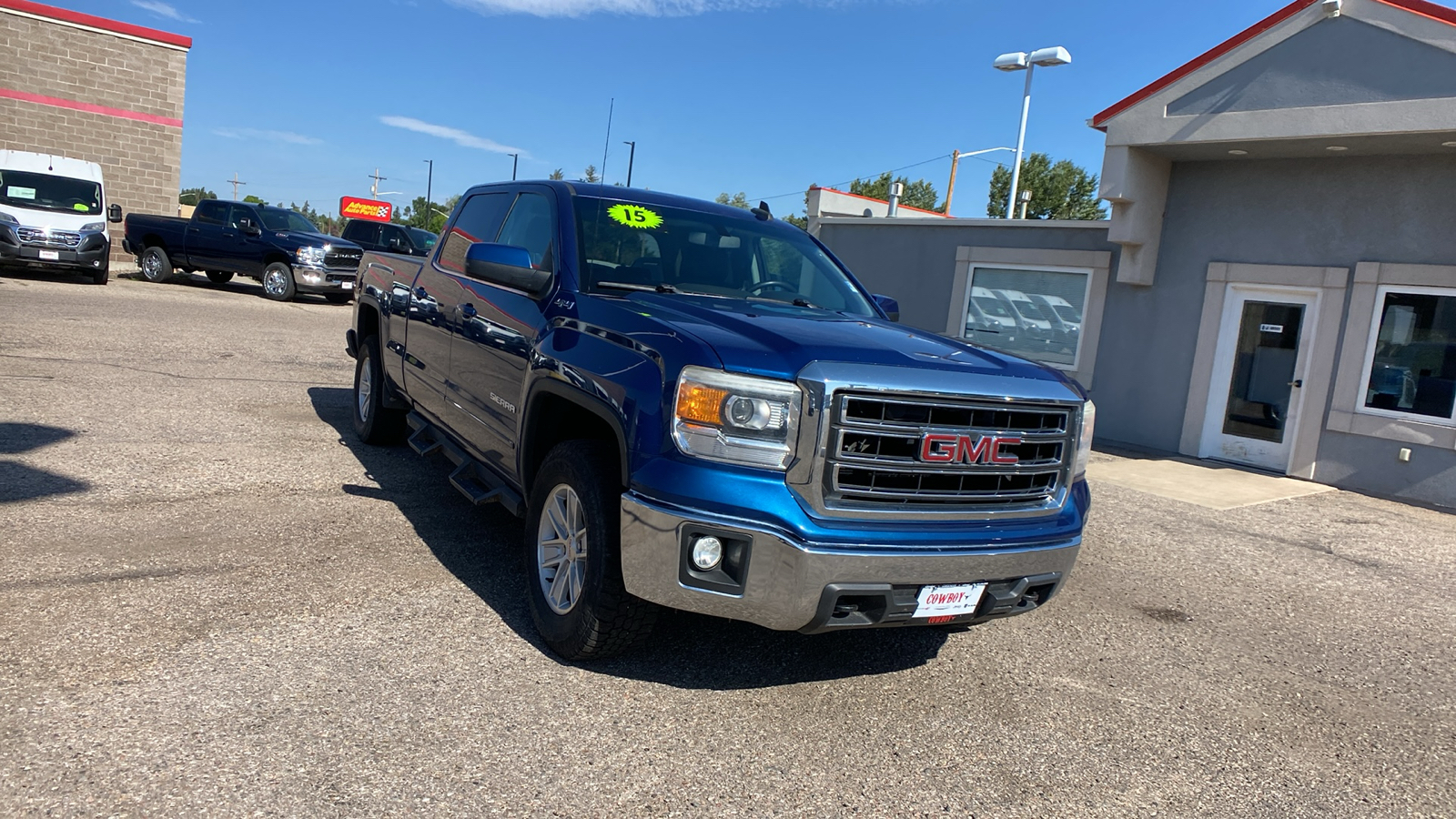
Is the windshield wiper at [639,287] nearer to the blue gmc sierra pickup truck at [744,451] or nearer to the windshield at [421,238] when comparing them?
the blue gmc sierra pickup truck at [744,451]

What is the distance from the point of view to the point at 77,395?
8.10 meters

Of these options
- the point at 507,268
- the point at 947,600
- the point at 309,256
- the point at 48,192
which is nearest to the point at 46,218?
the point at 48,192

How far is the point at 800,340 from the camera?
11.6 feet

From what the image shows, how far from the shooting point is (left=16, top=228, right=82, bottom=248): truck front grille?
666 inches

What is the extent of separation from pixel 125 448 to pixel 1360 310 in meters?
11.1

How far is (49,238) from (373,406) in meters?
13.8

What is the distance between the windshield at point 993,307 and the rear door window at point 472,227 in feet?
30.4

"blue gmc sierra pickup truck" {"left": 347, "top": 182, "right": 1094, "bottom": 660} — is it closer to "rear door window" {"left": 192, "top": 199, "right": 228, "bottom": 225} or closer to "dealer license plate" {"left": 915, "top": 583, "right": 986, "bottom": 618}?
"dealer license plate" {"left": 915, "top": 583, "right": 986, "bottom": 618}

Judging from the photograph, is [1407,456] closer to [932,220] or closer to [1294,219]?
[1294,219]

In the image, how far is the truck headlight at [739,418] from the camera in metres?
3.28

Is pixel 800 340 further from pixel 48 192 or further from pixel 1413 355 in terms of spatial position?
pixel 48 192

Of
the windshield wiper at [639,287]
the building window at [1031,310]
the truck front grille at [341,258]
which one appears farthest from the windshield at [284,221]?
the windshield wiper at [639,287]

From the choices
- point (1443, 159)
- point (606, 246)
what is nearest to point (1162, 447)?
point (1443, 159)

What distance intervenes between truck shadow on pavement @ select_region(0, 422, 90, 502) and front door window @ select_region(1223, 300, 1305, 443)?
1098cm
